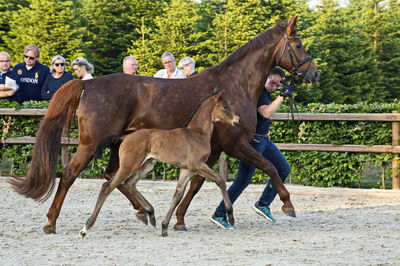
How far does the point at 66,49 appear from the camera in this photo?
29.9 m

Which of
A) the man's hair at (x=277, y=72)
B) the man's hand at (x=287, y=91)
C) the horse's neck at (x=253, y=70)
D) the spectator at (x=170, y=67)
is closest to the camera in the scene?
the man's hand at (x=287, y=91)

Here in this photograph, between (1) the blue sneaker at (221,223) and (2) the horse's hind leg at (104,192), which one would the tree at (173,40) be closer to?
(1) the blue sneaker at (221,223)

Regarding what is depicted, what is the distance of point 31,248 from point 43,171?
1173mm

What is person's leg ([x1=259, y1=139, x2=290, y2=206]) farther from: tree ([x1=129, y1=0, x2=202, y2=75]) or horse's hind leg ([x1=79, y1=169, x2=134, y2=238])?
tree ([x1=129, y1=0, x2=202, y2=75])

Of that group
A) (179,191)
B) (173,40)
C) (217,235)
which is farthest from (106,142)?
(173,40)

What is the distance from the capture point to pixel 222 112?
7.02 metres

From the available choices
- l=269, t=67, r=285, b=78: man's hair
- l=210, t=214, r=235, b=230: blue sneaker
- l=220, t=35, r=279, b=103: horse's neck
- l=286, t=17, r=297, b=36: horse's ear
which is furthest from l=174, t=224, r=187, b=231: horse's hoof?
l=286, t=17, r=297, b=36: horse's ear

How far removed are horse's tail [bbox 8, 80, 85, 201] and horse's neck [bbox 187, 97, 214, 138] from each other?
1.26m

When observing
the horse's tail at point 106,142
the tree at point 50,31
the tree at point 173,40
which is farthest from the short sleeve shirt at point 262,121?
the tree at point 50,31

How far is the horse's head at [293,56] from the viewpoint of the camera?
772 cm

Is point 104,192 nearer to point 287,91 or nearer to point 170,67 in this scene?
point 287,91

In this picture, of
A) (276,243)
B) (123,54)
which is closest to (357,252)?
(276,243)

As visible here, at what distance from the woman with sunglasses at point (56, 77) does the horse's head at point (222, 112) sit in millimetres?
4560

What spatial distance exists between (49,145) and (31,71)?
4346 mm
